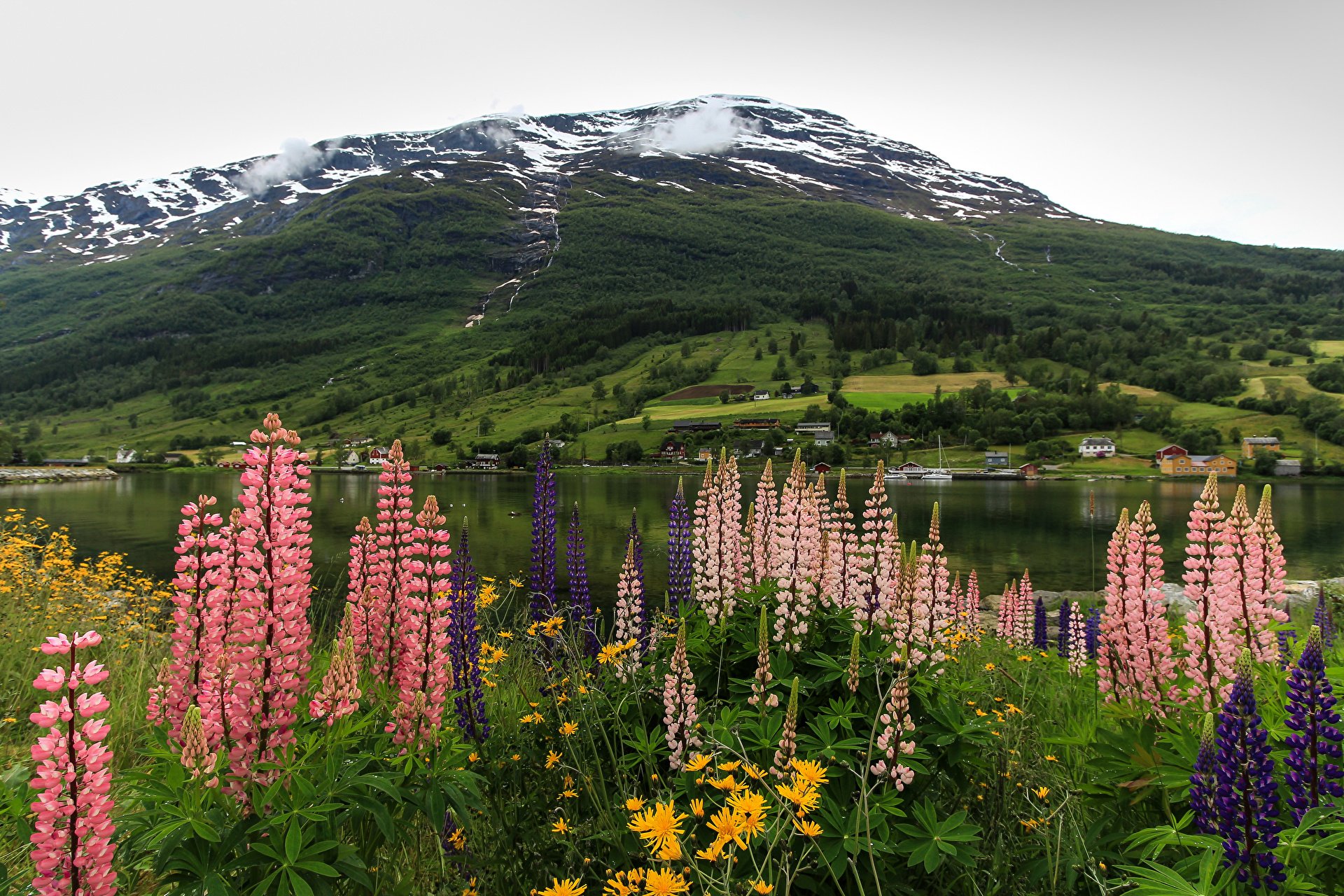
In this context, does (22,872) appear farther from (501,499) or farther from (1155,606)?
(501,499)

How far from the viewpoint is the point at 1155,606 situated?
213 inches

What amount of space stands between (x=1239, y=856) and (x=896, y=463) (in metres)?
130

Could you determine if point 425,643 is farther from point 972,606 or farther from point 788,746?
point 972,606

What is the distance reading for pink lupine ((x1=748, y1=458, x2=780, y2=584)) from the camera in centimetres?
708

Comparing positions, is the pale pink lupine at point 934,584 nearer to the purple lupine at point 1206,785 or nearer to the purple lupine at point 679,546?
the purple lupine at point 1206,785

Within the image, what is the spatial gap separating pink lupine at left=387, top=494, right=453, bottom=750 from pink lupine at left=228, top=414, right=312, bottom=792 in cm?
61

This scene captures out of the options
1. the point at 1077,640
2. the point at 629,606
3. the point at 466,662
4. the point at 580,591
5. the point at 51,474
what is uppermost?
the point at 629,606

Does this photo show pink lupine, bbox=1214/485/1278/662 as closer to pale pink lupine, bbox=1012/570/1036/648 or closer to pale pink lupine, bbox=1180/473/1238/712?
pale pink lupine, bbox=1180/473/1238/712

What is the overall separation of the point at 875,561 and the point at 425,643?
397 centimetres

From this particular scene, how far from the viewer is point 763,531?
24.7ft

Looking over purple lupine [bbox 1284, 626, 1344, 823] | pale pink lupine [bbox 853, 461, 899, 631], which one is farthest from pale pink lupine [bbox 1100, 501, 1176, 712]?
purple lupine [bbox 1284, 626, 1344, 823]

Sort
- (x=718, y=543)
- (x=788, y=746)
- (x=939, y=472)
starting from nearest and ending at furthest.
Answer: (x=788, y=746)
(x=718, y=543)
(x=939, y=472)

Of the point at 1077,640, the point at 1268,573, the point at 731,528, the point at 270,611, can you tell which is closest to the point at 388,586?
the point at 270,611

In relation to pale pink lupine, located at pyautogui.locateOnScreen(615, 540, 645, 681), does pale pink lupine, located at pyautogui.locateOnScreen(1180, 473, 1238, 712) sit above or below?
above
